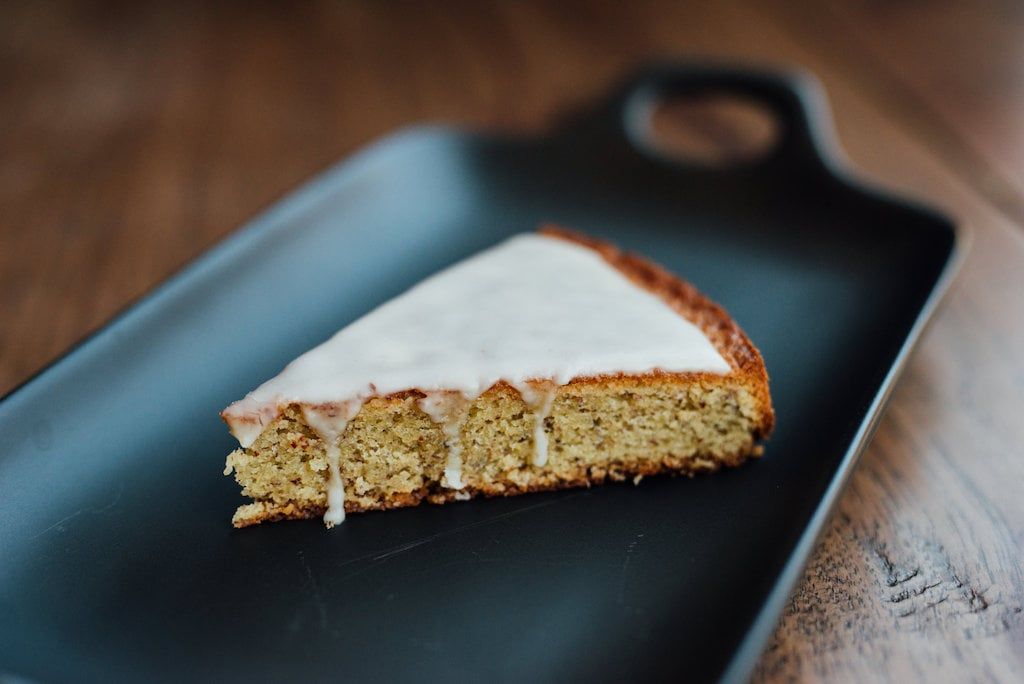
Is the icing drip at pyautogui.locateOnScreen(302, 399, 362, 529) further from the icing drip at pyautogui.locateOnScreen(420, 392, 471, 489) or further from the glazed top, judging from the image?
the icing drip at pyautogui.locateOnScreen(420, 392, 471, 489)

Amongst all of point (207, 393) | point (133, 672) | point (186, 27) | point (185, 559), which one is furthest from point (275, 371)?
point (186, 27)

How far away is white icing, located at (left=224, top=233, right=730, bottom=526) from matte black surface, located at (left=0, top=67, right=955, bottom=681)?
0.18 meters

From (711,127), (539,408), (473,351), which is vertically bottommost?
(539,408)

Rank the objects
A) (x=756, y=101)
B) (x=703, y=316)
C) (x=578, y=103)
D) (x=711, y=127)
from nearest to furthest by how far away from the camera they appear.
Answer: (x=703, y=316) → (x=756, y=101) → (x=711, y=127) → (x=578, y=103)

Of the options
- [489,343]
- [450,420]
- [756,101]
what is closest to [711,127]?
[756,101]

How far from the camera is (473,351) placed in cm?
180

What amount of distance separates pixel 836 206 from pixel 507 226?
0.84 m

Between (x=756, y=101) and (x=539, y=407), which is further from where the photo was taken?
(x=756, y=101)

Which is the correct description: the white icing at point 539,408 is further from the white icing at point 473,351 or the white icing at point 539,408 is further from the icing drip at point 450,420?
the icing drip at point 450,420

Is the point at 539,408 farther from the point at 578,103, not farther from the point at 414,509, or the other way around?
the point at 578,103

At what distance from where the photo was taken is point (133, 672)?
1.46 metres

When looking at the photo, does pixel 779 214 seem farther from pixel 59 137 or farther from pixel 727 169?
pixel 59 137

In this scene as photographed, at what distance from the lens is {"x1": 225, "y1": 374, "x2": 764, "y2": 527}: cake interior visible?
1.75 m

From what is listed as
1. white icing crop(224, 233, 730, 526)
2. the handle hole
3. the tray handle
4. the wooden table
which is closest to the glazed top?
white icing crop(224, 233, 730, 526)
